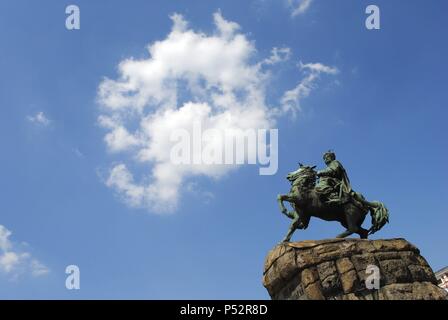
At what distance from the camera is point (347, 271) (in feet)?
31.9

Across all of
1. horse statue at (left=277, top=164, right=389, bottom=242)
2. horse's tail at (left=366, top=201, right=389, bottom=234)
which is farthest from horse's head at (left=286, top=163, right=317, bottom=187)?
horse's tail at (left=366, top=201, right=389, bottom=234)

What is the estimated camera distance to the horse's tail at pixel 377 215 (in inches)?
472

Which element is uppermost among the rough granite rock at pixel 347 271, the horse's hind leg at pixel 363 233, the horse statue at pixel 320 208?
the horse statue at pixel 320 208

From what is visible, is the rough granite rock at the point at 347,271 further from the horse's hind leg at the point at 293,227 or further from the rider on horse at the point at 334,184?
the rider on horse at the point at 334,184

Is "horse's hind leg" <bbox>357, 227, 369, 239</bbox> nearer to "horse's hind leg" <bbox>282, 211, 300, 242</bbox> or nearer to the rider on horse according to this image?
the rider on horse

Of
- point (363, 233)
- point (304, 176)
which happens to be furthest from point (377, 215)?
point (304, 176)

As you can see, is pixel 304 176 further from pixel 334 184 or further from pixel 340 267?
pixel 340 267

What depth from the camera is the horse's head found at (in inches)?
462

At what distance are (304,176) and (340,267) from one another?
2.79m

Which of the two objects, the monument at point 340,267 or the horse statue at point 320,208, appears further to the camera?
the horse statue at point 320,208

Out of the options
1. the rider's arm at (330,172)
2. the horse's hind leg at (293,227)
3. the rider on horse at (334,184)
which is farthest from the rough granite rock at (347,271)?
the rider's arm at (330,172)

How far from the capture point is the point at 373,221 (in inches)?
476

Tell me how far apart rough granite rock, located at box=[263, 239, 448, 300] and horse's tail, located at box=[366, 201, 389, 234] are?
1.31m
